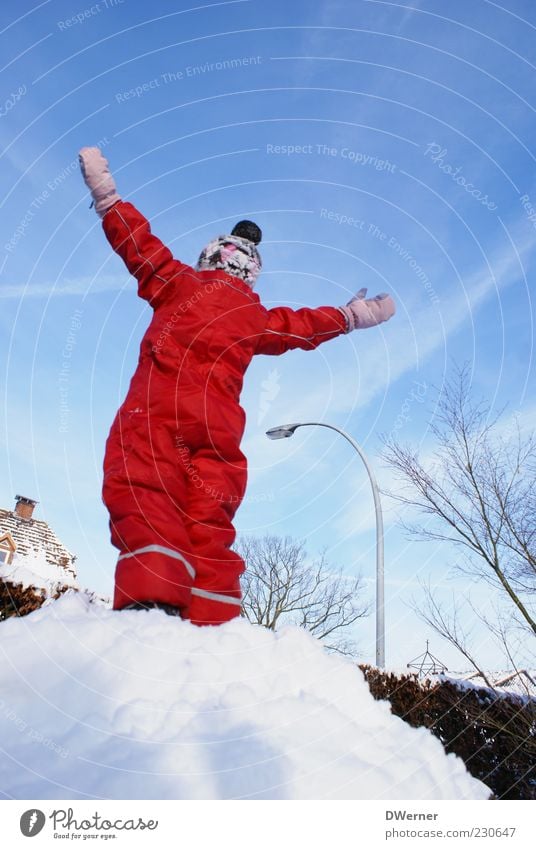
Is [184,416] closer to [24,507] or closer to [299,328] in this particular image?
[299,328]

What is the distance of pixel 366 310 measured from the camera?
3.81m

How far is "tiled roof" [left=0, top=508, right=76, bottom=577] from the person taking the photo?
11.8 meters

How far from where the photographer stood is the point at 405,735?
150cm

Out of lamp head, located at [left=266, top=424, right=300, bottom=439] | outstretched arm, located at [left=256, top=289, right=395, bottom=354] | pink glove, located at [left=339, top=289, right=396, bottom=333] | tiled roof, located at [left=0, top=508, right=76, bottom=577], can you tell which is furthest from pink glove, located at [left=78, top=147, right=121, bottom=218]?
tiled roof, located at [left=0, top=508, right=76, bottom=577]

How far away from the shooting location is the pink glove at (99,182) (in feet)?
10.1

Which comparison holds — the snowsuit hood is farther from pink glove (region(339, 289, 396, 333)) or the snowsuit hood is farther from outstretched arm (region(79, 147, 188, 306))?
pink glove (region(339, 289, 396, 333))

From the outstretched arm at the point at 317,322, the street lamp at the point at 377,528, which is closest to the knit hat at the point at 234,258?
the outstretched arm at the point at 317,322

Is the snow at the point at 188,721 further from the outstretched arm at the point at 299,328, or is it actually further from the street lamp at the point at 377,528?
the street lamp at the point at 377,528

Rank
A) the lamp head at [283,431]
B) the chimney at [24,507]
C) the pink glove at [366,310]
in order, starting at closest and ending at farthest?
the pink glove at [366,310] → the lamp head at [283,431] → the chimney at [24,507]

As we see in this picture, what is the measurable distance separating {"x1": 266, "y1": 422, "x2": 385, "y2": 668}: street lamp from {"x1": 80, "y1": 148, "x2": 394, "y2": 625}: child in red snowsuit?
3740mm

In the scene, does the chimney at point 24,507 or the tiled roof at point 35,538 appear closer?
the tiled roof at point 35,538

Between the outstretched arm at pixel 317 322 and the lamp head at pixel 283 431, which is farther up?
→ the lamp head at pixel 283 431

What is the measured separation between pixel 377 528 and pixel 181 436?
15.4 ft
